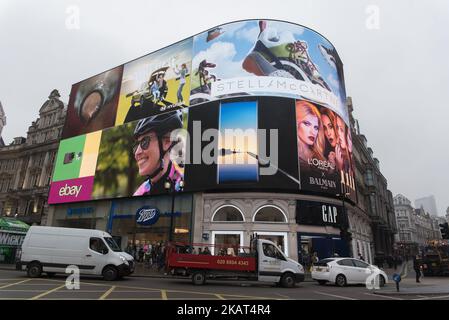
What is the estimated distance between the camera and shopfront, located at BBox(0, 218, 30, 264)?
27469mm

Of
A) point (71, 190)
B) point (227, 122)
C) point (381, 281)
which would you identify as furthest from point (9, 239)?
point (381, 281)

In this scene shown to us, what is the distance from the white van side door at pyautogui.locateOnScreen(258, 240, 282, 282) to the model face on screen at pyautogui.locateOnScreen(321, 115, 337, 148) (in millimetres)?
18187

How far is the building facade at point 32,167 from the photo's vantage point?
46562 mm

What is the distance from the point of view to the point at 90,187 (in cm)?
3797

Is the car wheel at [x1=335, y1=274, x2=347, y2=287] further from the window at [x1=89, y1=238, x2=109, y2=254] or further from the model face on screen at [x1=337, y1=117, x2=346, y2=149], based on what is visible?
the model face on screen at [x1=337, y1=117, x2=346, y2=149]

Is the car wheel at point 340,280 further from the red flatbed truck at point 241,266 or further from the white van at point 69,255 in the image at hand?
the white van at point 69,255

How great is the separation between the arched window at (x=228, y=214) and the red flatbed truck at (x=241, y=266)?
1182 cm

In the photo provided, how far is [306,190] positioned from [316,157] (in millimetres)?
3513


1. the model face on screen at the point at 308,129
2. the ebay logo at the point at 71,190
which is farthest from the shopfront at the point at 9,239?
the model face on screen at the point at 308,129

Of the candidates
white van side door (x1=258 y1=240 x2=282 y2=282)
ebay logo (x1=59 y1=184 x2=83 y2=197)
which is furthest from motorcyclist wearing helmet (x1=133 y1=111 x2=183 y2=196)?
white van side door (x1=258 y1=240 x2=282 y2=282)

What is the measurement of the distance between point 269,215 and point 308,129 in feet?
29.4

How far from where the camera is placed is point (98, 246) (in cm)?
1731

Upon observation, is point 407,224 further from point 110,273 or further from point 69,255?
point 69,255
